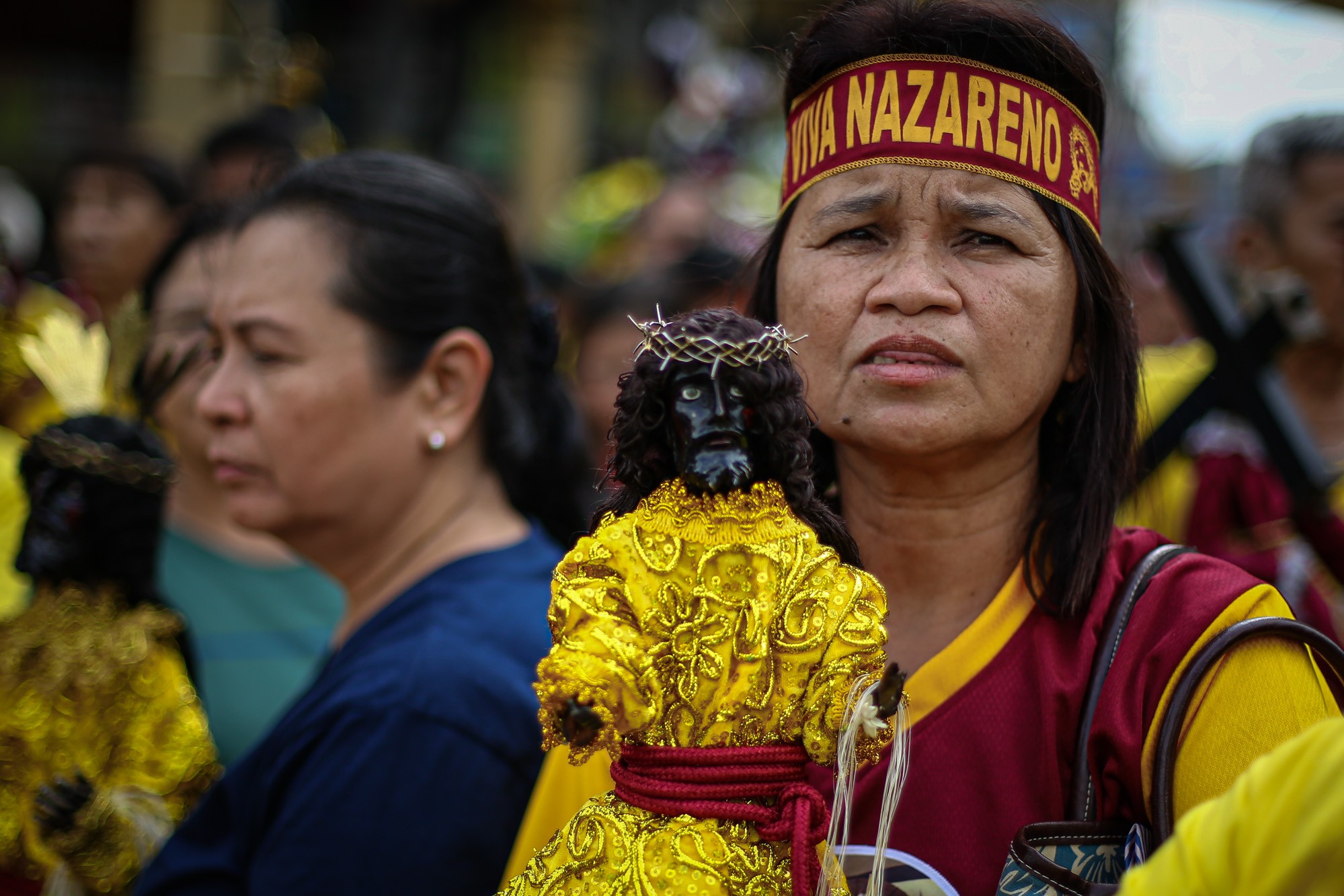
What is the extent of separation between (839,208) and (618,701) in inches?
35.3

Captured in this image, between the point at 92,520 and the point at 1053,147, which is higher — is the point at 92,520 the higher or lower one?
the lower one

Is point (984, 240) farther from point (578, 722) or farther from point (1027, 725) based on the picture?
point (578, 722)

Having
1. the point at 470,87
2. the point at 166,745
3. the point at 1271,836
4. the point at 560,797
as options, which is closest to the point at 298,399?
the point at 166,745

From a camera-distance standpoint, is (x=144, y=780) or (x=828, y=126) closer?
(x=828, y=126)

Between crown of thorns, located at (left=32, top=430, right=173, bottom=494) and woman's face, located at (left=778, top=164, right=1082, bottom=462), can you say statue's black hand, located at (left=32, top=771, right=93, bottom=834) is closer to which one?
crown of thorns, located at (left=32, top=430, right=173, bottom=494)

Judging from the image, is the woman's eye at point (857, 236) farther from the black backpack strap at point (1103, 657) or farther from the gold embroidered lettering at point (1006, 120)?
the black backpack strap at point (1103, 657)

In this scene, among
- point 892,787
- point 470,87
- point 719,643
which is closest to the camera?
point 719,643

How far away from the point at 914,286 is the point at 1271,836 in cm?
94

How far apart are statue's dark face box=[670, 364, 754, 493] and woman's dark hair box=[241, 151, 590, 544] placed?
1429 millimetres

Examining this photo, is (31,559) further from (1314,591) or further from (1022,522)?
(1314,591)

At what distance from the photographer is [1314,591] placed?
11.3 feet

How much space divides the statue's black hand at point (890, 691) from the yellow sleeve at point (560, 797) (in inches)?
27.7

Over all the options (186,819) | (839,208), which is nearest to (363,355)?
(186,819)

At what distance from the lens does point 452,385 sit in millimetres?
2904
